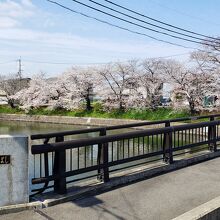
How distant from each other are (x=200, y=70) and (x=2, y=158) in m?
29.8

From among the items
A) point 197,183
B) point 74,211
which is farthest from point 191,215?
point 197,183

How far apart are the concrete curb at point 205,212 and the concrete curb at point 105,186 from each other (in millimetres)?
1526

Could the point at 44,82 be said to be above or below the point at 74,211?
above

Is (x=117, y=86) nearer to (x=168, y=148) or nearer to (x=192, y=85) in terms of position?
(x=192, y=85)

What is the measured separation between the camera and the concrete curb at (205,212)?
4.07 m

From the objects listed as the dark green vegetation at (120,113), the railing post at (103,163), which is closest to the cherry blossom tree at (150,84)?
the dark green vegetation at (120,113)

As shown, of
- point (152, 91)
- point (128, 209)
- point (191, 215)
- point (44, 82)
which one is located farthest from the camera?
point (44, 82)

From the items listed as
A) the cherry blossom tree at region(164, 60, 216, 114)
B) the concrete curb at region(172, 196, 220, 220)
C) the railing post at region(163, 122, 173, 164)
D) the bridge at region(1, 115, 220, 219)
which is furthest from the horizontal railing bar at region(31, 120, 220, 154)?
the cherry blossom tree at region(164, 60, 216, 114)

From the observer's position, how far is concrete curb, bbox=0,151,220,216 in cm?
433

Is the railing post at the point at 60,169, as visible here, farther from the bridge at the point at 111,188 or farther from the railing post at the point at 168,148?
the railing post at the point at 168,148

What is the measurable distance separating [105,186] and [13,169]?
166 cm

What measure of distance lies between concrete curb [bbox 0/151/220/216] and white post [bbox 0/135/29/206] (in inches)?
4.8

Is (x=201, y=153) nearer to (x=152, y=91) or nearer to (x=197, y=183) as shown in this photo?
(x=197, y=183)

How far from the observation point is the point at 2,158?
4172 millimetres
